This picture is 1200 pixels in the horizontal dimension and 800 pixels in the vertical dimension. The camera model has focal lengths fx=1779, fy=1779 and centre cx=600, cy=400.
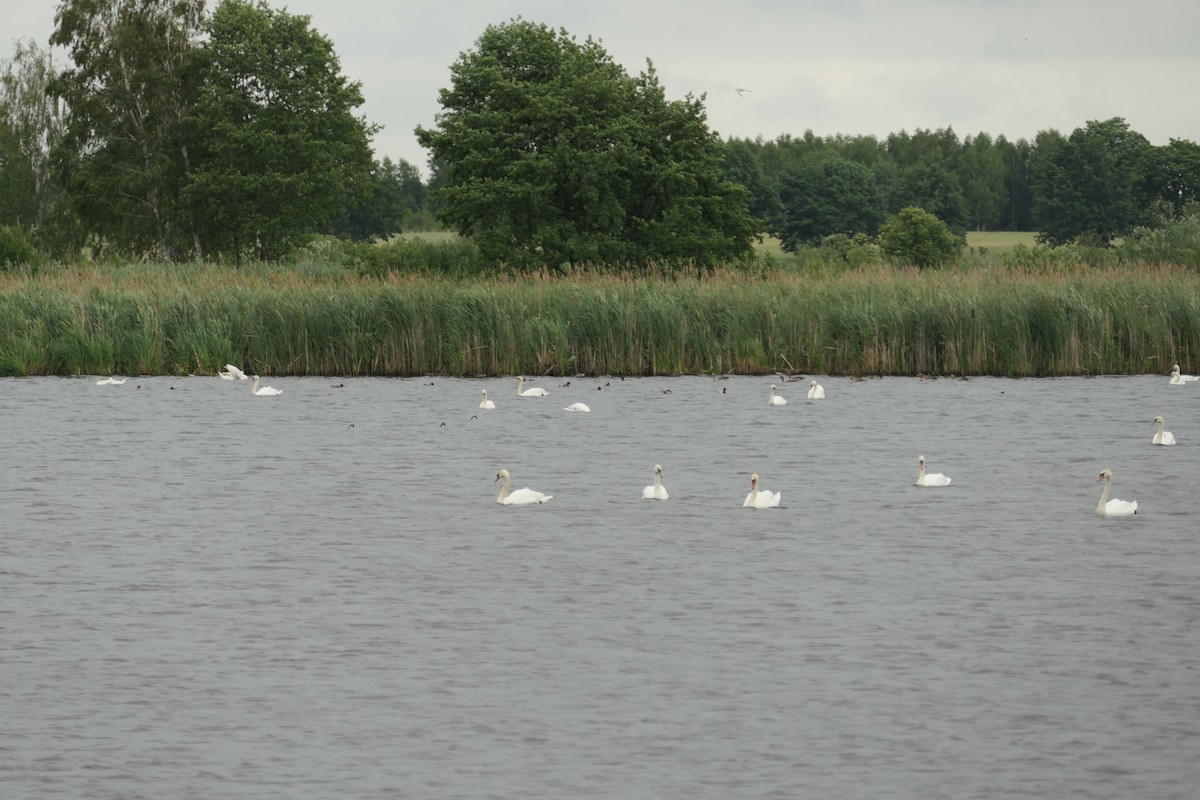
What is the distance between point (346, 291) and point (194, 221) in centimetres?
3593

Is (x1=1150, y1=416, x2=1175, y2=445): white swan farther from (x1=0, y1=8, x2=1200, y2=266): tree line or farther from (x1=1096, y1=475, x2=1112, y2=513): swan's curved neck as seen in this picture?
(x1=0, y1=8, x2=1200, y2=266): tree line

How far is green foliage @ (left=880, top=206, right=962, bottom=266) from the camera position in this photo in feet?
270

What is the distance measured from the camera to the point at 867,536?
15906 mm

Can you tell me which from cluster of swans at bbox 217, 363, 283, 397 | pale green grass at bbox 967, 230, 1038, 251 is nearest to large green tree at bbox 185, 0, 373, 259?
cluster of swans at bbox 217, 363, 283, 397

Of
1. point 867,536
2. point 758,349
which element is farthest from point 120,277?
point 867,536

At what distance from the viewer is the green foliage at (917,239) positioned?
82.4 m

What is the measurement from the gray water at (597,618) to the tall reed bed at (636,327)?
699cm

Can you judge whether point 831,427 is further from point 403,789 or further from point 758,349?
point 403,789

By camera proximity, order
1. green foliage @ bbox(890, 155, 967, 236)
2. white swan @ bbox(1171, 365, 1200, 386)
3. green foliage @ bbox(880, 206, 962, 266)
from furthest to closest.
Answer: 1. green foliage @ bbox(890, 155, 967, 236)
2. green foliage @ bbox(880, 206, 962, 266)
3. white swan @ bbox(1171, 365, 1200, 386)

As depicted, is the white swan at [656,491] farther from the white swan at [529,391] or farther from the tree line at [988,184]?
the tree line at [988,184]

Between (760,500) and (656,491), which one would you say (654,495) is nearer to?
(656,491)

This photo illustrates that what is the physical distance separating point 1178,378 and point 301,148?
41.1 meters

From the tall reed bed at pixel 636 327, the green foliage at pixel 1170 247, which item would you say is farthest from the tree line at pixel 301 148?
the tall reed bed at pixel 636 327

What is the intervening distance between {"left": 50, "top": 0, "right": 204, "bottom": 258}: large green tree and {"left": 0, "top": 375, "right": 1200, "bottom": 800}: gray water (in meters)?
43.9
